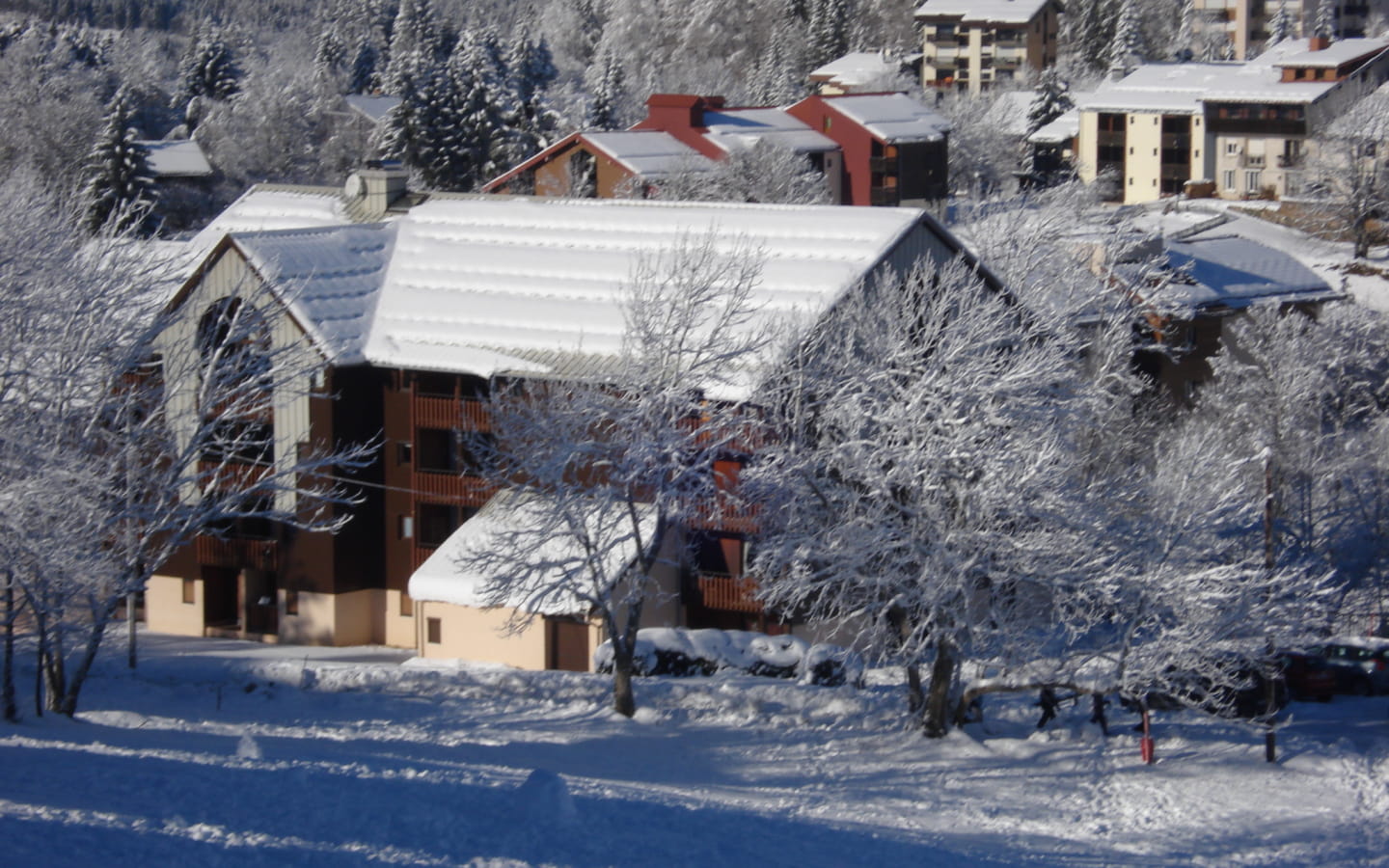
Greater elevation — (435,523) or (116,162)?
(116,162)

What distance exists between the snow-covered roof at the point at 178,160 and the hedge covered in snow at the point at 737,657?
57957 millimetres

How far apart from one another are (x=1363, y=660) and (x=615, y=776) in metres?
16.6

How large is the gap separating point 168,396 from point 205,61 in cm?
8435

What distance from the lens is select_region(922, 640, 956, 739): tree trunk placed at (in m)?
22.1

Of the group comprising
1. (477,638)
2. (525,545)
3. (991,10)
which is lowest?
→ (477,638)

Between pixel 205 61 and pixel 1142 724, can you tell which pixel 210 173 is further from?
pixel 1142 724

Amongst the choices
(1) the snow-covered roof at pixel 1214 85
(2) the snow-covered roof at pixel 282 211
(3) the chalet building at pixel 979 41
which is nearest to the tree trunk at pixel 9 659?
(2) the snow-covered roof at pixel 282 211

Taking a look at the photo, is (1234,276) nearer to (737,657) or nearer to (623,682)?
(737,657)

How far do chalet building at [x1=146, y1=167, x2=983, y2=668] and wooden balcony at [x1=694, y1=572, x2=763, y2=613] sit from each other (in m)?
0.04

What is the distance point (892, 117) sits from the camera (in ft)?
232

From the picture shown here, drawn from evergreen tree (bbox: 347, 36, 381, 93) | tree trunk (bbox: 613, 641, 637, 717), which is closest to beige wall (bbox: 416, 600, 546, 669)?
tree trunk (bbox: 613, 641, 637, 717)

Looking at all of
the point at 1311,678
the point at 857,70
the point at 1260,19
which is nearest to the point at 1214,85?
the point at 857,70

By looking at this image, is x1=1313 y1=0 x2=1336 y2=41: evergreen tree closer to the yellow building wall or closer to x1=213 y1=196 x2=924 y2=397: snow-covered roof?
the yellow building wall

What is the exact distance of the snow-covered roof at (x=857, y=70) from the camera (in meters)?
105
